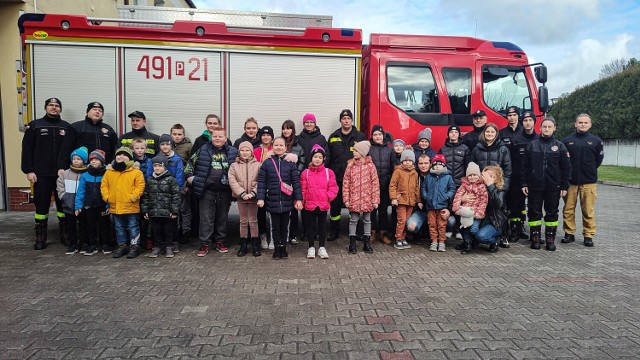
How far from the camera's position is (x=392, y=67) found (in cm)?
661

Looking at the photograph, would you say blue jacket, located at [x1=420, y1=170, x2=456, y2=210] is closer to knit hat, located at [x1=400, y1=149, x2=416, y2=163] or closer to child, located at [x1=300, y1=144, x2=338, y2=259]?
knit hat, located at [x1=400, y1=149, x2=416, y2=163]

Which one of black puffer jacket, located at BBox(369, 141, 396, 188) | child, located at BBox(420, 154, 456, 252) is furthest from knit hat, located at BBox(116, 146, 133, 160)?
child, located at BBox(420, 154, 456, 252)

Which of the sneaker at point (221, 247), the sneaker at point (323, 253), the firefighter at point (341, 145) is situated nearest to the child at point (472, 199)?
the firefighter at point (341, 145)

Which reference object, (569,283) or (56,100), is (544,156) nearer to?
(569,283)

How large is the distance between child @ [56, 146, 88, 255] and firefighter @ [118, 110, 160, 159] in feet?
1.82

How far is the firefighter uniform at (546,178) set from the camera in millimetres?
6043

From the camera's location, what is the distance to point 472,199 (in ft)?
19.4

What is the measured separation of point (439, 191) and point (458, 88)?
1.94 m

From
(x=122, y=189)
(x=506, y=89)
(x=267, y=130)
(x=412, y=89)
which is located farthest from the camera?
(x=506, y=89)

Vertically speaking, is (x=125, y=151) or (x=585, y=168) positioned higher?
(x=125, y=151)

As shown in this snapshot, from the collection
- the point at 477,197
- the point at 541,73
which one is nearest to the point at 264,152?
the point at 477,197

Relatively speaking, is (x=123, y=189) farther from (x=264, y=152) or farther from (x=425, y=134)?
(x=425, y=134)

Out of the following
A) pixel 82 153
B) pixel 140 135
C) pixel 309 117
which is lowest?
pixel 82 153

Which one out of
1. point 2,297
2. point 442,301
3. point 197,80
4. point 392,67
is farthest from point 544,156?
point 2,297
